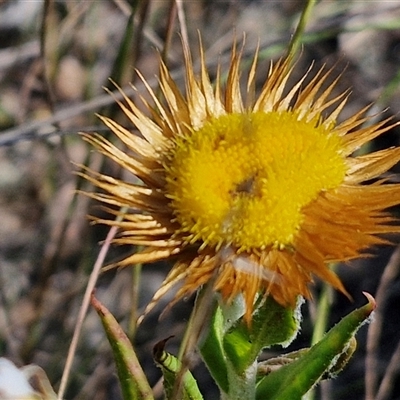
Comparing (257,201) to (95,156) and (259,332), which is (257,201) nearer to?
(259,332)

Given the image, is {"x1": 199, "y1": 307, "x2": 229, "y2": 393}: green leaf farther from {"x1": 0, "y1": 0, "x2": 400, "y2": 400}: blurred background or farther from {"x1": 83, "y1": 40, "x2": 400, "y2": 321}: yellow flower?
{"x1": 0, "y1": 0, "x2": 400, "y2": 400}: blurred background

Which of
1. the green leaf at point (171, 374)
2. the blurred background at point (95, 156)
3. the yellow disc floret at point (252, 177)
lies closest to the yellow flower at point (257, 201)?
the yellow disc floret at point (252, 177)

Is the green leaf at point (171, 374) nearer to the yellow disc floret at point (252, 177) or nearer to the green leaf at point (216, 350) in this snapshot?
the green leaf at point (216, 350)

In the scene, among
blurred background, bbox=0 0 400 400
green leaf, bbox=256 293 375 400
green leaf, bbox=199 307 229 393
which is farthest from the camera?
blurred background, bbox=0 0 400 400

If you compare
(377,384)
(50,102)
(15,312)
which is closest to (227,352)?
(50,102)

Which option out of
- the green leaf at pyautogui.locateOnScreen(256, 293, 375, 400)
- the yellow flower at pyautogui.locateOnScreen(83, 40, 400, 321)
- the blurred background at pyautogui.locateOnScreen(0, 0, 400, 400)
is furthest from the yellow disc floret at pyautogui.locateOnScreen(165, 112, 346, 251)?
the blurred background at pyautogui.locateOnScreen(0, 0, 400, 400)

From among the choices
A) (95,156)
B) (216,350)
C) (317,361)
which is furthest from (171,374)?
(95,156)

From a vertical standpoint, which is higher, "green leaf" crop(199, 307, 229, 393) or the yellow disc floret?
the yellow disc floret
